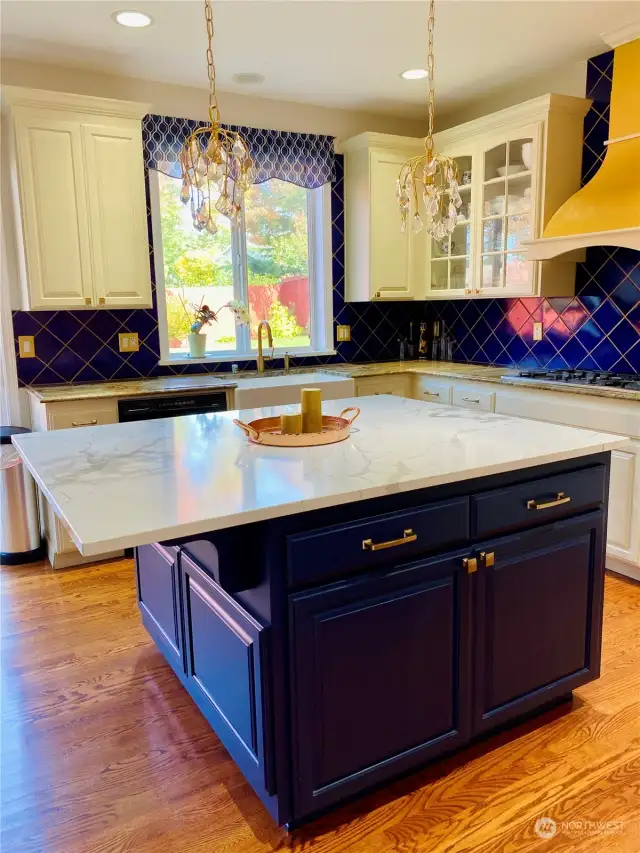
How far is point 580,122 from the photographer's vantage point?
142 inches

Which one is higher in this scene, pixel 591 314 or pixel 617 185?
pixel 617 185

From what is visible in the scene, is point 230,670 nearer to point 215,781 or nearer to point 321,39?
point 215,781

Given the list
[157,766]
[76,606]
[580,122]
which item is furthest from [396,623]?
[580,122]

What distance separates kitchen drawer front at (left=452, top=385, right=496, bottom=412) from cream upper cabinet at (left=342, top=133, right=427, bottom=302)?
961mm

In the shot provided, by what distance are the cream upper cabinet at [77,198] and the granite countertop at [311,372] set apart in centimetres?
46

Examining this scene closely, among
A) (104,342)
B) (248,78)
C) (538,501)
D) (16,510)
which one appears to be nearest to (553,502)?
(538,501)

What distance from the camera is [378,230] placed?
4371 mm

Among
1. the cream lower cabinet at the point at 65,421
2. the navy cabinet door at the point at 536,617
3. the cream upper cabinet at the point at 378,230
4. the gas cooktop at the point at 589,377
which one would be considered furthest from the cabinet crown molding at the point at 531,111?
the cream lower cabinet at the point at 65,421

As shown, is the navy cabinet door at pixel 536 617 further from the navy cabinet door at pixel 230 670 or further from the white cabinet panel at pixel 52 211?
the white cabinet panel at pixel 52 211

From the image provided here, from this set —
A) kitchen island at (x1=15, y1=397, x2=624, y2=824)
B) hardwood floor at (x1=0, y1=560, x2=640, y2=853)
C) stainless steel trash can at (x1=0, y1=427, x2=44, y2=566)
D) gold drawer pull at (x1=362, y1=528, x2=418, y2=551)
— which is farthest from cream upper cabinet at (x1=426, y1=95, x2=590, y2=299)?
stainless steel trash can at (x1=0, y1=427, x2=44, y2=566)

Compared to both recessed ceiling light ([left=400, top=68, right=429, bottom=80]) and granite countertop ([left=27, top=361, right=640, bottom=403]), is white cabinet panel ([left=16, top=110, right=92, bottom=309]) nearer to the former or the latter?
granite countertop ([left=27, top=361, right=640, bottom=403])

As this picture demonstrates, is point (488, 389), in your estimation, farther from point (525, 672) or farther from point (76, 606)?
point (76, 606)

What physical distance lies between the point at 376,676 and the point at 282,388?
231cm

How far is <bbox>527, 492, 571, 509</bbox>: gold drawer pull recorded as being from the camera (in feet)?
6.14
